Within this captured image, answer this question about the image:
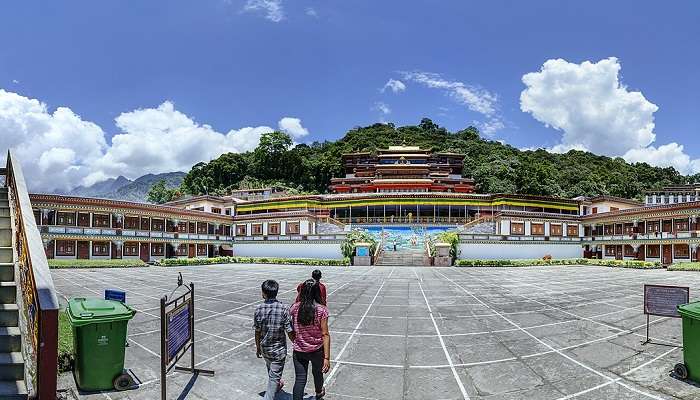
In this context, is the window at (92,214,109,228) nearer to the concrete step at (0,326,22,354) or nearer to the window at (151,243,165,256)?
the window at (151,243,165,256)

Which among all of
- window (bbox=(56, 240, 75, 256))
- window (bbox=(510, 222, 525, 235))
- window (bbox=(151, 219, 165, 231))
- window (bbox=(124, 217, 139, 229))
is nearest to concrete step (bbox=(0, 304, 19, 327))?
window (bbox=(56, 240, 75, 256))

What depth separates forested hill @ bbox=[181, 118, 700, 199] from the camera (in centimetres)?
8281

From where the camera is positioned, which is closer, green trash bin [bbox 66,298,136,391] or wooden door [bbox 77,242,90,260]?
green trash bin [bbox 66,298,136,391]

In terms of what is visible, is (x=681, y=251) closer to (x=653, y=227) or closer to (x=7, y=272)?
(x=653, y=227)

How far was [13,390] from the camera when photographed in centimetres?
527

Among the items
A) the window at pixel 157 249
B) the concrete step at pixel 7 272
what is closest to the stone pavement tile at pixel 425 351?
the concrete step at pixel 7 272

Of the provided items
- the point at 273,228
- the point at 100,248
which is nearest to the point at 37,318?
the point at 100,248

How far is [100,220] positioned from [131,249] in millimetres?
3996

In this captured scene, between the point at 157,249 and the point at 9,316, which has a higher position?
the point at 9,316

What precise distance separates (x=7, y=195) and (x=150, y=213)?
38.0 metres

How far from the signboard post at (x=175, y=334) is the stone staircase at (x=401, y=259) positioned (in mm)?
31548

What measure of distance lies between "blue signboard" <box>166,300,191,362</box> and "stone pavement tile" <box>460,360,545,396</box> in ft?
14.2

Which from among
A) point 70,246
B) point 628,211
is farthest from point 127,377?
point 628,211

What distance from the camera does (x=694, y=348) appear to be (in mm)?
6621
